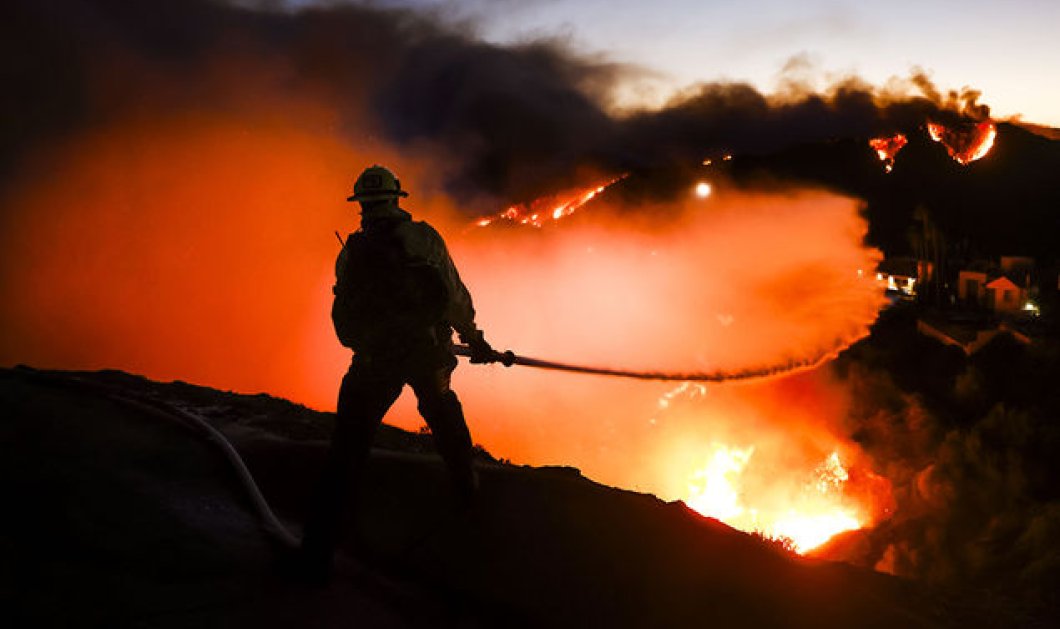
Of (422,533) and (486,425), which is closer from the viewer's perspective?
(422,533)

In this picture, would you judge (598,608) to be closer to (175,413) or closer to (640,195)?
(175,413)

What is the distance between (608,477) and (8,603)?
121 ft

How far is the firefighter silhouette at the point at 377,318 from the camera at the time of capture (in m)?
3.79

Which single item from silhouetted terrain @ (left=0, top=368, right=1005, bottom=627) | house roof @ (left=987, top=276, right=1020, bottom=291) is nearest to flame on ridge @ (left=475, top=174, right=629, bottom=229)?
silhouetted terrain @ (left=0, top=368, right=1005, bottom=627)

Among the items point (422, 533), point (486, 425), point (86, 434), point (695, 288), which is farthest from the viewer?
point (695, 288)

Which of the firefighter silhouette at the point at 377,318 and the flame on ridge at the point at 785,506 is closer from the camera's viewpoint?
the firefighter silhouette at the point at 377,318

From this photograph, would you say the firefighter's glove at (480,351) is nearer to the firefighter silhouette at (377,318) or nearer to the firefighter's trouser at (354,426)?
the firefighter's trouser at (354,426)

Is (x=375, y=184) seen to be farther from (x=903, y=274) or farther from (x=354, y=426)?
(x=903, y=274)

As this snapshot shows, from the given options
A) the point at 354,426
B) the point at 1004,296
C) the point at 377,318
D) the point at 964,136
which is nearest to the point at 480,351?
the point at 377,318

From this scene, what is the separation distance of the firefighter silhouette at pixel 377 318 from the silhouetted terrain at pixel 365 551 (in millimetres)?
620

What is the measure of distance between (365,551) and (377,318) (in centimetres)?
168

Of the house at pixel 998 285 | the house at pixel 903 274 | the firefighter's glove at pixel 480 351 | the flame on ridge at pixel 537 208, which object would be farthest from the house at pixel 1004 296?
the firefighter's glove at pixel 480 351

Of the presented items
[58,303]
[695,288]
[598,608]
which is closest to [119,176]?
[58,303]

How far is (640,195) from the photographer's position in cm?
4569
